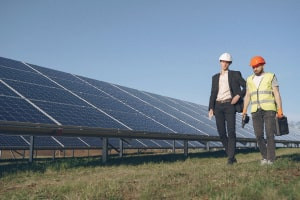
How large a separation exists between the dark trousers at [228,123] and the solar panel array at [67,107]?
3.69 m

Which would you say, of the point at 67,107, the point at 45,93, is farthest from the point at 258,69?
the point at 45,93

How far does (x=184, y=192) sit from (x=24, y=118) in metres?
6.16

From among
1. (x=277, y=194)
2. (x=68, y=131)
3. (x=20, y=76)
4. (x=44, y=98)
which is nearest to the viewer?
(x=277, y=194)

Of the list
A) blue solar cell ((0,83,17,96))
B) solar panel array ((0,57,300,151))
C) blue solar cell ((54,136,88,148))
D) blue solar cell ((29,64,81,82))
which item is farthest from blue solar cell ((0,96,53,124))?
blue solar cell ((29,64,81,82))

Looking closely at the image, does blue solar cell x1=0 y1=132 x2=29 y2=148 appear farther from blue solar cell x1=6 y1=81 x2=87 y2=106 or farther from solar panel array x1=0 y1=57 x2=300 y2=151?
blue solar cell x1=6 y1=81 x2=87 y2=106

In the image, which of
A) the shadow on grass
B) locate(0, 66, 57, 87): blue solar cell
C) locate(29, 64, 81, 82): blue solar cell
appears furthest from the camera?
locate(29, 64, 81, 82): blue solar cell

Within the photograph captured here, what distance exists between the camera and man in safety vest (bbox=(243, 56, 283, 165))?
23.4 feet

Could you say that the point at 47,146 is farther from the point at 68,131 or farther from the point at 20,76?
the point at 68,131

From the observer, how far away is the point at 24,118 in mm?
8969

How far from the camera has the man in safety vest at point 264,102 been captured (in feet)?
23.4

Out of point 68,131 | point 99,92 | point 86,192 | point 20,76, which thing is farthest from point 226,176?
point 99,92

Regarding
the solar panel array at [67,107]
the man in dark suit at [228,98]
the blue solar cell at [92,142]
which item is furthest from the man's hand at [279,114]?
the blue solar cell at [92,142]

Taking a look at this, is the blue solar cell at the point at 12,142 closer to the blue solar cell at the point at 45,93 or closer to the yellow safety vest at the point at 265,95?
the blue solar cell at the point at 45,93

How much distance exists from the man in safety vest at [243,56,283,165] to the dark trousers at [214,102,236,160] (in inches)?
13.2
